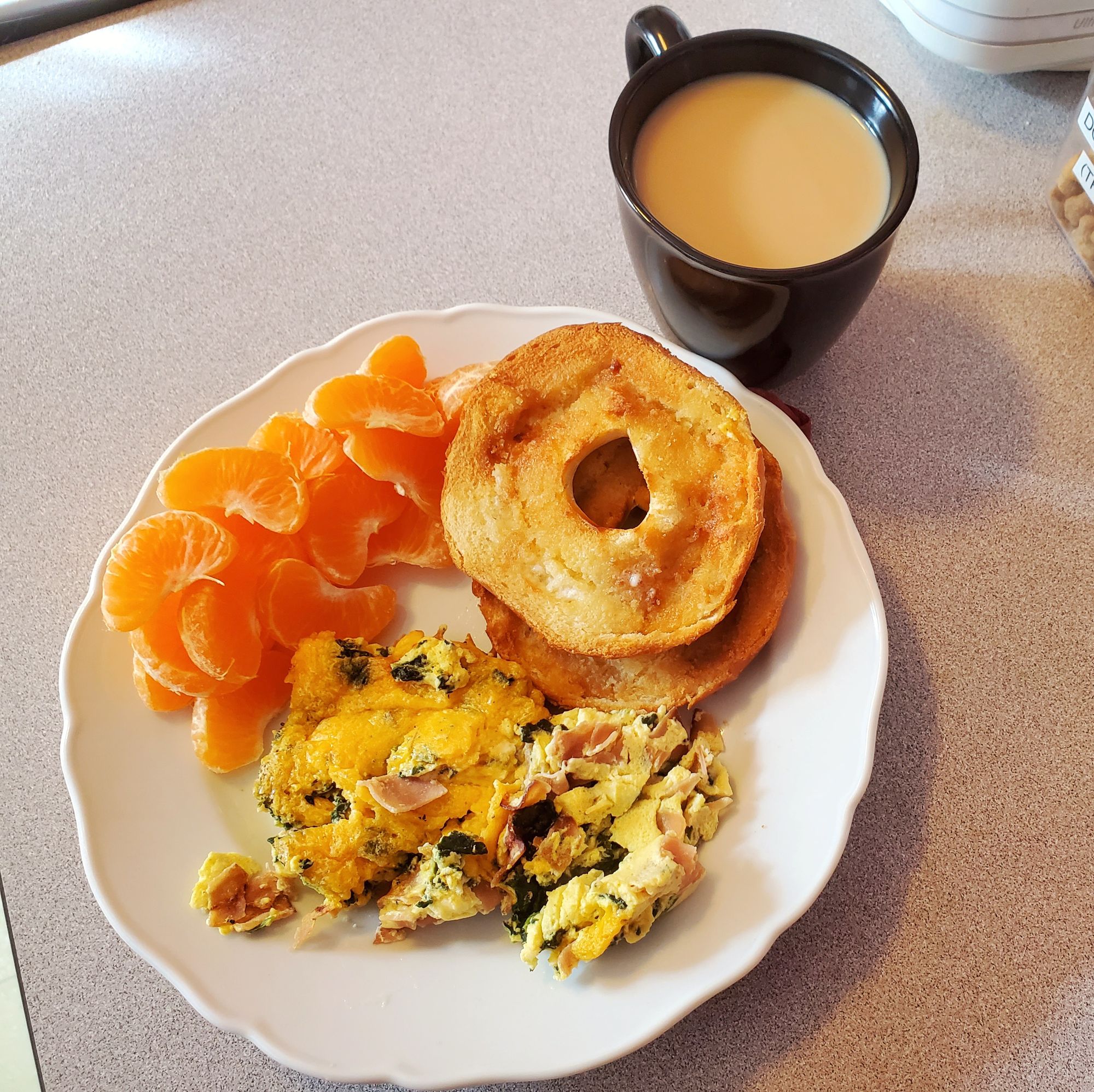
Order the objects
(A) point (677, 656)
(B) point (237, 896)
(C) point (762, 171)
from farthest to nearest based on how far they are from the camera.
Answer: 1. (C) point (762, 171)
2. (A) point (677, 656)
3. (B) point (237, 896)

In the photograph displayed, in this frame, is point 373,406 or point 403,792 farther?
point 373,406

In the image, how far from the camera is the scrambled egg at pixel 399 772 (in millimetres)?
1233

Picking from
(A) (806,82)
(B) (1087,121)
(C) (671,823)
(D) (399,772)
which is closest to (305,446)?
(D) (399,772)

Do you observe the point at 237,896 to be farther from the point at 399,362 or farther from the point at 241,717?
the point at 399,362

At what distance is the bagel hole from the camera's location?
4.71 ft

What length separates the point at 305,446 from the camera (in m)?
1.45

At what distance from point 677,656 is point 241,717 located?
624 millimetres

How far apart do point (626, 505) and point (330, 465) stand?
1.46ft

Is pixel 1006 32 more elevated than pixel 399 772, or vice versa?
pixel 1006 32

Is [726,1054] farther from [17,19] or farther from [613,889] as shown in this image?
[17,19]

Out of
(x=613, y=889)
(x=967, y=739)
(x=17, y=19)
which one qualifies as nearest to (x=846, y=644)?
(x=967, y=739)

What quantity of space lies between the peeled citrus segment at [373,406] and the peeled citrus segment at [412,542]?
5.1 inches

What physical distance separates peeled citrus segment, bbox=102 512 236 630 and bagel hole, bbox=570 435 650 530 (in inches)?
20.3

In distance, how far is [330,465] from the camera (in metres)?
1.44
